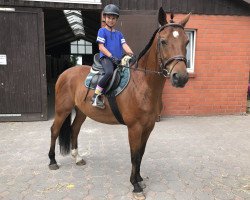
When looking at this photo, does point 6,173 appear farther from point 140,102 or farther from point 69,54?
point 69,54

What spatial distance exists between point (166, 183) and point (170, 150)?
149 cm

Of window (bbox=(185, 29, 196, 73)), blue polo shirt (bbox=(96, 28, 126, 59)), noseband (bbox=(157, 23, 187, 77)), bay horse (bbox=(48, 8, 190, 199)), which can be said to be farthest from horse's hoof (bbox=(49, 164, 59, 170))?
window (bbox=(185, 29, 196, 73))

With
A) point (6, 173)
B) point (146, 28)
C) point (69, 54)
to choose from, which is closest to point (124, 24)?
point (146, 28)

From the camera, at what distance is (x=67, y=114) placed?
4465mm

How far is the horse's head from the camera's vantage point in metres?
2.78

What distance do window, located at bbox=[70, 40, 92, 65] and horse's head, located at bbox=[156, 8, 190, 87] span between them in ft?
96.1

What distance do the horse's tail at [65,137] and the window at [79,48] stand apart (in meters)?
27.6

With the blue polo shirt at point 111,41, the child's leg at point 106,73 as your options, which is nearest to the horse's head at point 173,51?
the child's leg at point 106,73

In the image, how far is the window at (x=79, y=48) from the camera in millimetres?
31438

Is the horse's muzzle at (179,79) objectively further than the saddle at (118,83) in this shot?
No

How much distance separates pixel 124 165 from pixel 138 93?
67.3 inches

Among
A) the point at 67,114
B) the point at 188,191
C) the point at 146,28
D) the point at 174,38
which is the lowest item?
the point at 188,191

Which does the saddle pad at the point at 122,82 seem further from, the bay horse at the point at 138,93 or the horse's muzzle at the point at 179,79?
the horse's muzzle at the point at 179,79

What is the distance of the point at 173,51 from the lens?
287cm
